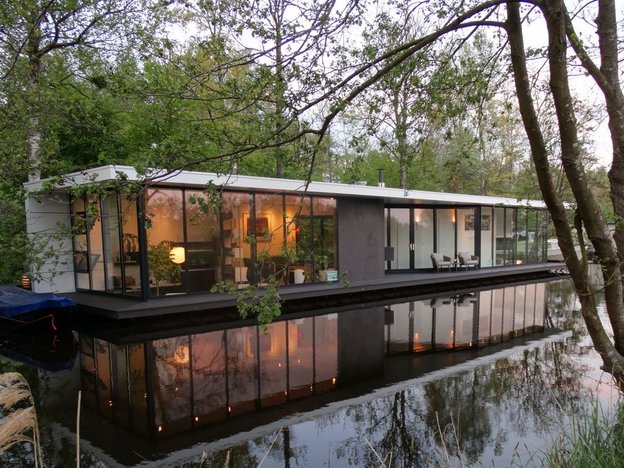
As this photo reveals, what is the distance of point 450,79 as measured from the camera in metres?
3.50

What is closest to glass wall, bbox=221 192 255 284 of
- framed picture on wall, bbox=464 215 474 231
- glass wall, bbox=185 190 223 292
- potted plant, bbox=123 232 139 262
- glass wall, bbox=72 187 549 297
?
glass wall, bbox=72 187 549 297

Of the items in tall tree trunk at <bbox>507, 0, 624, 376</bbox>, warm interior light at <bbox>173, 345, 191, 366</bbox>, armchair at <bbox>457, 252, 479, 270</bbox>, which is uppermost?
tall tree trunk at <bbox>507, 0, 624, 376</bbox>

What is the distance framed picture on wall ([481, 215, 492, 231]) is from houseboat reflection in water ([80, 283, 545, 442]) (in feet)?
21.4

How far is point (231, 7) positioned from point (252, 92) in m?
0.57

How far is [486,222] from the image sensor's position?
51.8ft

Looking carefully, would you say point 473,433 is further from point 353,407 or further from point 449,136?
point 449,136

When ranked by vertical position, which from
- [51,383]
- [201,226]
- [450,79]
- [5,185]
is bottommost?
[51,383]

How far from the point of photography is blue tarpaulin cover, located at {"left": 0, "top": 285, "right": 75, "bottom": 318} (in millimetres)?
7414

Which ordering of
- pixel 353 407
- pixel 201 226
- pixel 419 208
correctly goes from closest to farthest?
pixel 353 407 → pixel 201 226 → pixel 419 208

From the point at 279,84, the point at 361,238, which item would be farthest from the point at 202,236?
the point at 279,84

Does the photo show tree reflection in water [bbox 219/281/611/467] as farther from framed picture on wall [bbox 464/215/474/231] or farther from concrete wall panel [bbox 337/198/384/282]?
framed picture on wall [bbox 464/215/474/231]

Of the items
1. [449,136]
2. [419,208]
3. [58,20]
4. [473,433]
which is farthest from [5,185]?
[419,208]

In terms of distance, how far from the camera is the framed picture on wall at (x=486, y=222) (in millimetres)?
15655

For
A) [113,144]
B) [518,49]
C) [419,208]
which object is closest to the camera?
[518,49]
